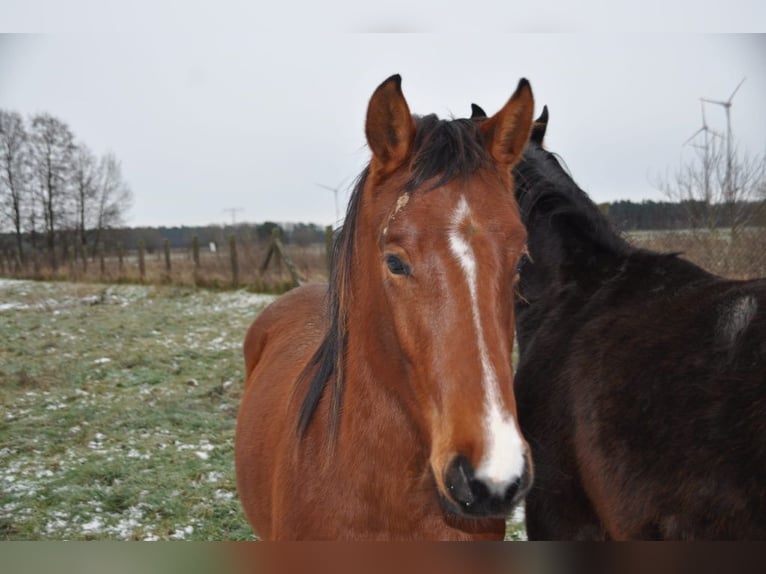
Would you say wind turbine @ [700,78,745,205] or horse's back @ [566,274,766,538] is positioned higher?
wind turbine @ [700,78,745,205]

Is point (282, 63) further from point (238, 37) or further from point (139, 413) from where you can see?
point (139, 413)

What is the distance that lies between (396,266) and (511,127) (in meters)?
0.45

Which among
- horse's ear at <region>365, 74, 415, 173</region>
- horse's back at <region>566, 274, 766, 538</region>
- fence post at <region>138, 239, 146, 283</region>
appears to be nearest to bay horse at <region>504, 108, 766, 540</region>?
horse's back at <region>566, 274, 766, 538</region>

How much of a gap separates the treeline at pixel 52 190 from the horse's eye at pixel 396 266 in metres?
1.53

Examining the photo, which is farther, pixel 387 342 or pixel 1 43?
pixel 1 43

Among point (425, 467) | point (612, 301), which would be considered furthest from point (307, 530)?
point (612, 301)

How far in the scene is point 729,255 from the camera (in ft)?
6.81

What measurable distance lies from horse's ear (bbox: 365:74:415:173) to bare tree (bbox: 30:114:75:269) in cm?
140

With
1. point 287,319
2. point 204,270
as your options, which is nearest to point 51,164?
point 287,319

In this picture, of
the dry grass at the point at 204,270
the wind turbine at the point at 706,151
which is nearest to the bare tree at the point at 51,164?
the dry grass at the point at 204,270

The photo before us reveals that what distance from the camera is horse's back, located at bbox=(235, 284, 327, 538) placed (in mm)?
1651

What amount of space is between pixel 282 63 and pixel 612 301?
1.26 metres

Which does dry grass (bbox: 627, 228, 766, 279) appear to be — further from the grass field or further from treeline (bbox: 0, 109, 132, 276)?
treeline (bbox: 0, 109, 132, 276)

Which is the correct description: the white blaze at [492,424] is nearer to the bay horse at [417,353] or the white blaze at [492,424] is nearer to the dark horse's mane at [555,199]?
the bay horse at [417,353]
